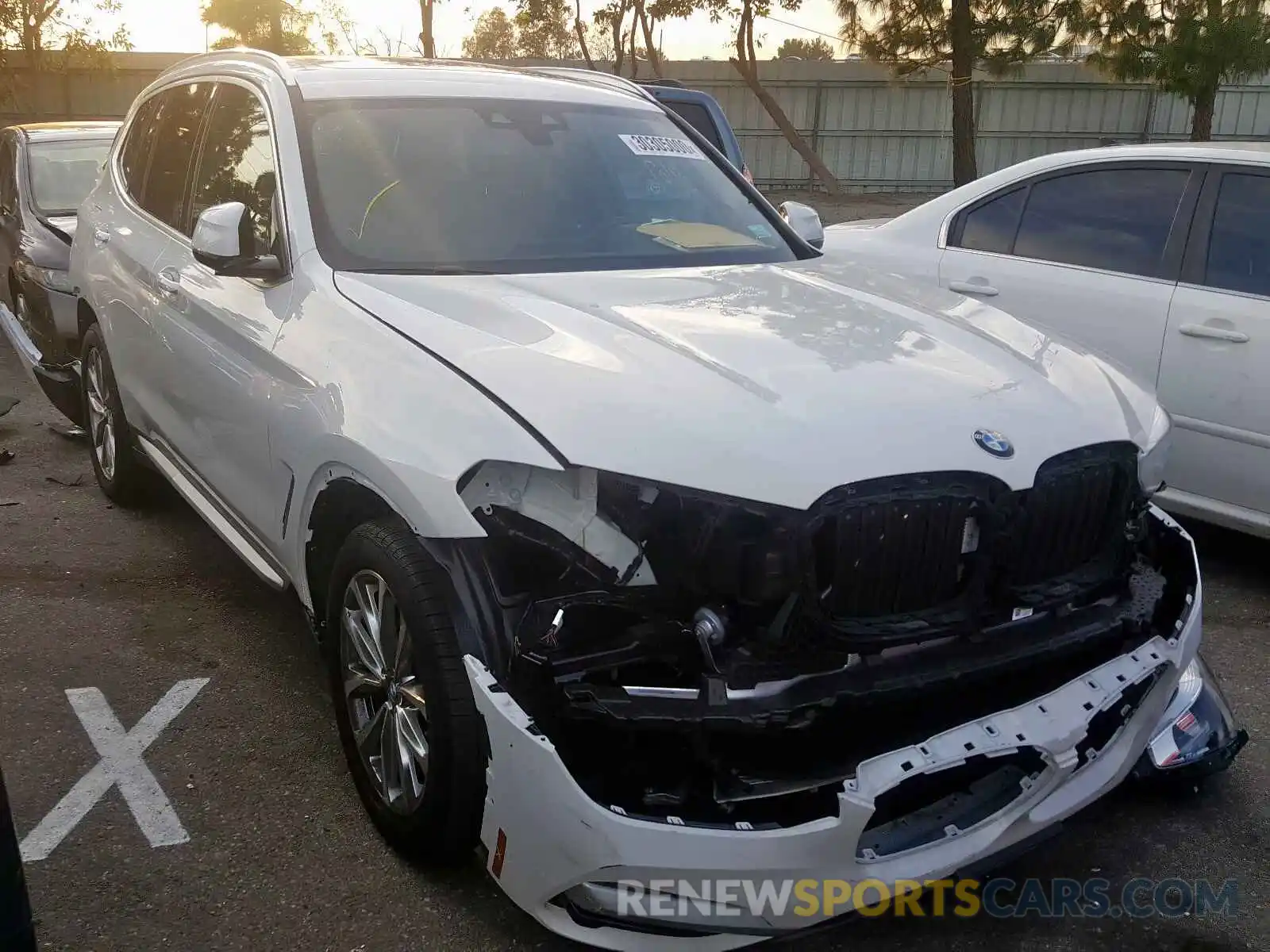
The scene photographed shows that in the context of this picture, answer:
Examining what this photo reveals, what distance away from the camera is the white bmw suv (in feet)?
6.94

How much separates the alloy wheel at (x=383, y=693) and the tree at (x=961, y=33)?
17.8m

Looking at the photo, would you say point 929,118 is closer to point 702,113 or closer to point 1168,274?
point 702,113

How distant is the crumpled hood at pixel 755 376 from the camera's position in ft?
7.28

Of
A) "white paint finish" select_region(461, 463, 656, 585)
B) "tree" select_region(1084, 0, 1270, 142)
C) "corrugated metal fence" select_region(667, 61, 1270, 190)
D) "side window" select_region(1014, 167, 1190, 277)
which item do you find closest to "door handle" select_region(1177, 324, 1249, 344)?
"side window" select_region(1014, 167, 1190, 277)

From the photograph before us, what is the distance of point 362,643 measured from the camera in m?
2.71

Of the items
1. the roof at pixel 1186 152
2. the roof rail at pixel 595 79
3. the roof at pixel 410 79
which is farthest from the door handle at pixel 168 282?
the roof at pixel 1186 152

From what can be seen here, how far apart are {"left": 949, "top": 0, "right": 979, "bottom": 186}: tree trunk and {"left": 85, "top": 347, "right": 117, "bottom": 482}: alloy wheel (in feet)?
50.6

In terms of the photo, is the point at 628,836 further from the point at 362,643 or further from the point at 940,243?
the point at 940,243

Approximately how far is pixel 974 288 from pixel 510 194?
8.70 ft

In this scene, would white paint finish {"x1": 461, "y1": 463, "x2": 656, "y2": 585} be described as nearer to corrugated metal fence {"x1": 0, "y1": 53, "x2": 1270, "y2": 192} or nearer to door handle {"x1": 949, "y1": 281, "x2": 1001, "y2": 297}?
door handle {"x1": 949, "y1": 281, "x2": 1001, "y2": 297}

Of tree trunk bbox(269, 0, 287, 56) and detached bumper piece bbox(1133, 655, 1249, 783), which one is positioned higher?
tree trunk bbox(269, 0, 287, 56)

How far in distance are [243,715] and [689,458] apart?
6.41ft

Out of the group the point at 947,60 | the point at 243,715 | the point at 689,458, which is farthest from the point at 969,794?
the point at 947,60

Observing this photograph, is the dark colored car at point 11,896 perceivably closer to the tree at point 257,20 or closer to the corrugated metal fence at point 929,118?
the corrugated metal fence at point 929,118
